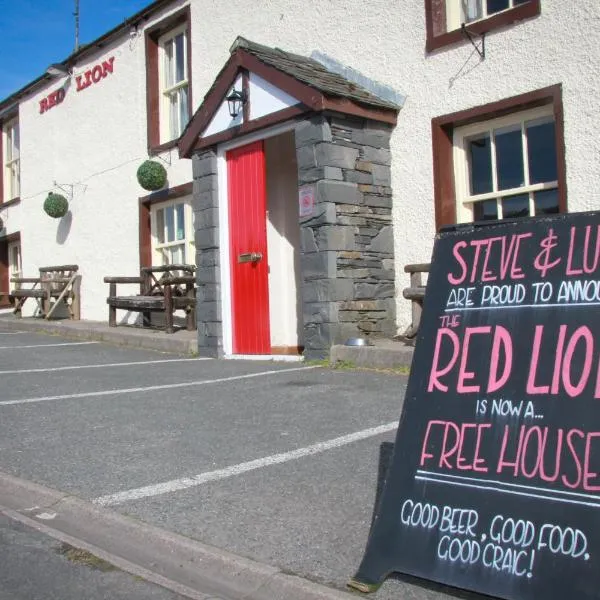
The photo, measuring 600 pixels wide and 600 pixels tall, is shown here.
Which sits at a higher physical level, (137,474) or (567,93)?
(567,93)

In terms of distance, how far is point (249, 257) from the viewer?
29.8ft

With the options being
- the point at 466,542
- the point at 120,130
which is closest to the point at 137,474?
the point at 466,542

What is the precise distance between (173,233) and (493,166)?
256 inches

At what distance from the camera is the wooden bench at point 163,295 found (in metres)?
10.7

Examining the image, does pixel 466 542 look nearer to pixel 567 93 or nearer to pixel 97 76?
pixel 567 93

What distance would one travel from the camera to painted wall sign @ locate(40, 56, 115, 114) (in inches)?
554

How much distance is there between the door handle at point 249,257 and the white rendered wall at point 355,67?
1.73 meters

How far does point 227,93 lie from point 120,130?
17.6ft

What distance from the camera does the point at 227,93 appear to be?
9.06m

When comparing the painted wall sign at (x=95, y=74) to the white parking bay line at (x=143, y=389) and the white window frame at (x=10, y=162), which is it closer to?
the white window frame at (x=10, y=162)

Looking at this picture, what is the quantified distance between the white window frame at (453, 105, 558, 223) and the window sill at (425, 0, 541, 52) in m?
0.96

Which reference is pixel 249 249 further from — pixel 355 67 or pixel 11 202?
pixel 11 202

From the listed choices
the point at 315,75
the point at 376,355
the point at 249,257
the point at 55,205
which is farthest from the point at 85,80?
the point at 376,355

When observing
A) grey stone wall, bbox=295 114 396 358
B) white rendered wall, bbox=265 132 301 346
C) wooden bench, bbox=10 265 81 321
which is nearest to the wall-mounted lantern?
grey stone wall, bbox=295 114 396 358
